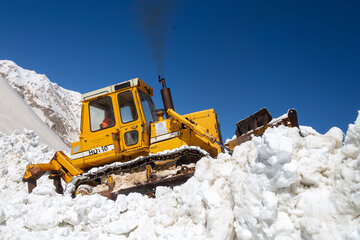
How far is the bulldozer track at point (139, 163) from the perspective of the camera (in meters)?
6.08

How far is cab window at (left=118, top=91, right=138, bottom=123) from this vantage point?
21.7 ft

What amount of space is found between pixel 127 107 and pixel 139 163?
4.40ft

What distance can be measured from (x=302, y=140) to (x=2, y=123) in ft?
54.7

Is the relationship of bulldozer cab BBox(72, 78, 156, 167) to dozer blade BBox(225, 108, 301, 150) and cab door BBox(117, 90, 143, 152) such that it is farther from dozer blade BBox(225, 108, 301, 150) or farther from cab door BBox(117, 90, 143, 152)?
dozer blade BBox(225, 108, 301, 150)

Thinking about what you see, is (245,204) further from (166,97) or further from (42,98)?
(42,98)

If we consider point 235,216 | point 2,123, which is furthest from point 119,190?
point 2,123

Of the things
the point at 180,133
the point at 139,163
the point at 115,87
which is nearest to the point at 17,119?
the point at 115,87

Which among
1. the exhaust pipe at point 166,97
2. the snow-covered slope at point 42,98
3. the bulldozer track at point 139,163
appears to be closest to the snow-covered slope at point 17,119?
the snow-covered slope at point 42,98

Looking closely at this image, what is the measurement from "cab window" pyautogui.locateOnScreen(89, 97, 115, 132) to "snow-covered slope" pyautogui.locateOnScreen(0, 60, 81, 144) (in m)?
20.2

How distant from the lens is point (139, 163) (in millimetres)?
6223

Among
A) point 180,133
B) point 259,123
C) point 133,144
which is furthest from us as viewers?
point 180,133

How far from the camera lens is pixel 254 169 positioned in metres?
3.07

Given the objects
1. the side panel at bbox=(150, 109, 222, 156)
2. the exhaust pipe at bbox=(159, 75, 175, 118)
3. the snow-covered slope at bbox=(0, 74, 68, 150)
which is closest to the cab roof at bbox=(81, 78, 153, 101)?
the exhaust pipe at bbox=(159, 75, 175, 118)

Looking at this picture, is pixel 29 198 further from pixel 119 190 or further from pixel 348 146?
pixel 348 146
